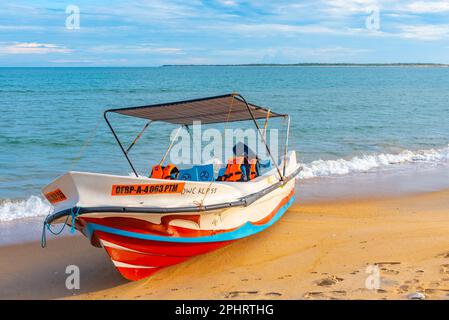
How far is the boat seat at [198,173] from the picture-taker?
8.02 meters

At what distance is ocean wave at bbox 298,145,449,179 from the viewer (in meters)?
13.6

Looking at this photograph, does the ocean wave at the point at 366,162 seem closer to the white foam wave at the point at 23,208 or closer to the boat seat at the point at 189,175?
the boat seat at the point at 189,175

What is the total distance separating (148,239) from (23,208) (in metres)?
4.90

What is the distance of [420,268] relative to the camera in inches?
235

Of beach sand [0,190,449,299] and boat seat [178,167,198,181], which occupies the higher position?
boat seat [178,167,198,181]

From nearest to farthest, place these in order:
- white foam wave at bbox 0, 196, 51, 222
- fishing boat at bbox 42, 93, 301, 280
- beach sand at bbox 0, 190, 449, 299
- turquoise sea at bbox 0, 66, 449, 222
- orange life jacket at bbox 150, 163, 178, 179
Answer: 1. beach sand at bbox 0, 190, 449, 299
2. fishing boat at bbox 42, 93, 301, 280
3. orange life jacket at bbox 150, 163, 178, 179
4. white foam wave at bbox 0, 196, 51, 222
5. turquoise sea at bbox 0, 66, 449, 222

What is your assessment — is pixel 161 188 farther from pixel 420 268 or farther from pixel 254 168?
pixel 420 268

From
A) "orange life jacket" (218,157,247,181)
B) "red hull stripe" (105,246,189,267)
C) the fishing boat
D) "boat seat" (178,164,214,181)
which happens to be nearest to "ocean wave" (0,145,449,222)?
"boat seat" (178,164,214,181)

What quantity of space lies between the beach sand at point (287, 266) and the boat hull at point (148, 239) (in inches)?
7.6

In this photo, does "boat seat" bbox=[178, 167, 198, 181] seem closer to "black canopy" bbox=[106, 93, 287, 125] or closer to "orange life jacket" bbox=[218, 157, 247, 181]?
"orange life jacket" bbox=[218, 157, 247, 181]

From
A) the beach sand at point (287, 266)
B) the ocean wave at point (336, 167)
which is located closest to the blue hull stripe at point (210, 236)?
the beach sand at point (287, 266)

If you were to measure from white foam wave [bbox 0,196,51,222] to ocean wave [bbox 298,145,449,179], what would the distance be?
20.0ft

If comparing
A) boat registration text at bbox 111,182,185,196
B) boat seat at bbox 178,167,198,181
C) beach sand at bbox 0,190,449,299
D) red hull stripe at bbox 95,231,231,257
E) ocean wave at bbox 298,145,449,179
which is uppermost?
ocean wave at bbox 298,145,449,179
